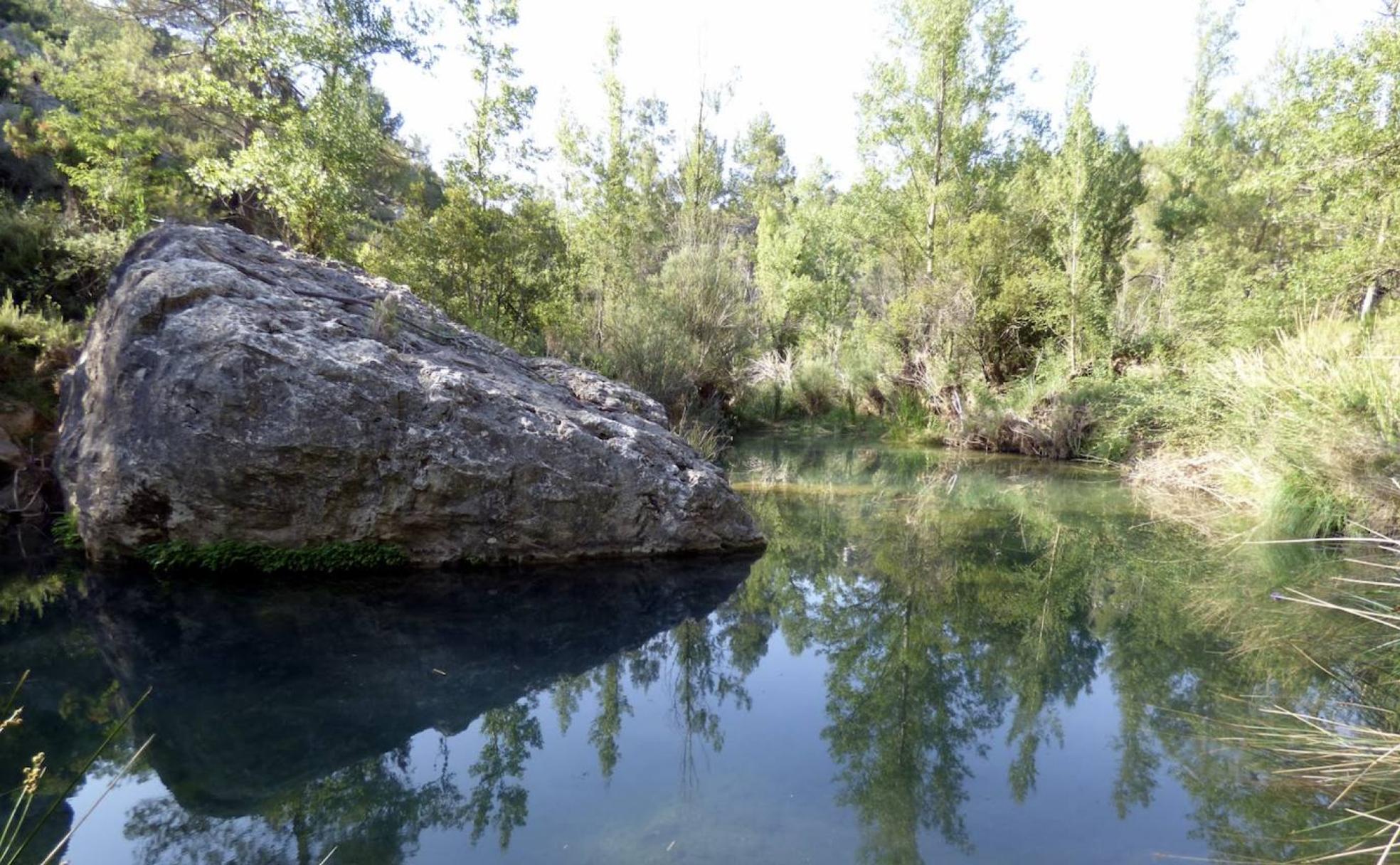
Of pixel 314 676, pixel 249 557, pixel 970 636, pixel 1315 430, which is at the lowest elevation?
pixel 314 676

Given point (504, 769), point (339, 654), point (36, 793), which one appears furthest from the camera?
point (339, 654)

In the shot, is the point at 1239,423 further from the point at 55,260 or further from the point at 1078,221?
the point at 55,260

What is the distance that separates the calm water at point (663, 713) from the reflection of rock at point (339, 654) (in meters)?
0.02

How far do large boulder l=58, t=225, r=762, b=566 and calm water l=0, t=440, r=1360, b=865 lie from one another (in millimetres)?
470

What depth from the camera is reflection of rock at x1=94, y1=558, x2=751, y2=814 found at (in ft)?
10.3

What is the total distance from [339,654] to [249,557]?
1932mm

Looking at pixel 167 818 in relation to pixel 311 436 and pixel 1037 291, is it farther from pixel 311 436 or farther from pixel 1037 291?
pixel 1037 291

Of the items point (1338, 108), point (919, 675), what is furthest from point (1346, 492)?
point (1338, 108)

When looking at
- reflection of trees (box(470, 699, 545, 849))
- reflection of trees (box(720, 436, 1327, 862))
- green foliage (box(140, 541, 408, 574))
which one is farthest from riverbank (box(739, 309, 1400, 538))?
green foliage (box(140, 541, 408, 574))

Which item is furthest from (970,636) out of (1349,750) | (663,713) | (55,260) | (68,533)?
(55,260)

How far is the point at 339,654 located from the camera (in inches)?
162

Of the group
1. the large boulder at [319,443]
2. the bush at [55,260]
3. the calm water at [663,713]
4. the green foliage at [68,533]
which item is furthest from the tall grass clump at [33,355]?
the calm water at [663,713]

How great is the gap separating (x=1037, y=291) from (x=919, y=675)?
520 inches

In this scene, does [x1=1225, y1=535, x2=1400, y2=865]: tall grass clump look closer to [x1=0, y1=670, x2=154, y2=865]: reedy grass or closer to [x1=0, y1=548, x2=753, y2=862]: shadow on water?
[x1=0, y1=548, x2=753, y2=862]: shadow on water
